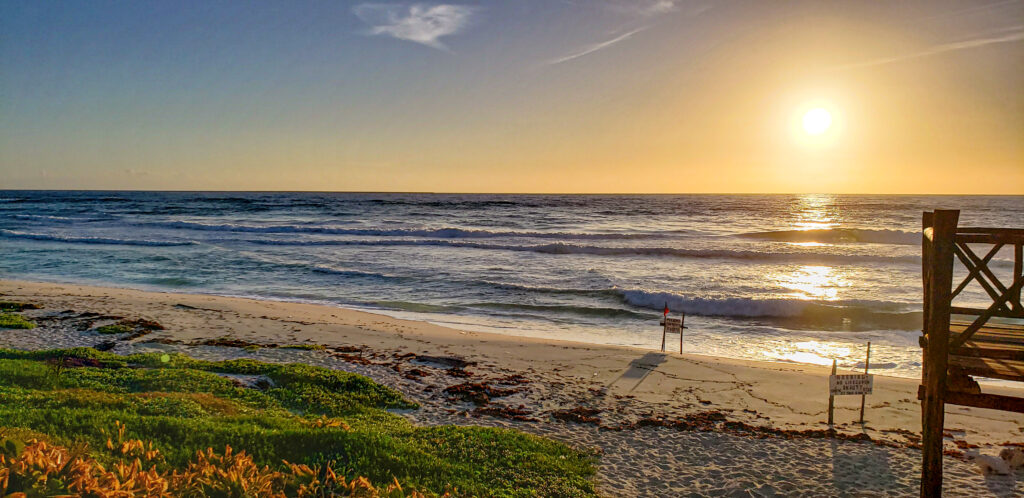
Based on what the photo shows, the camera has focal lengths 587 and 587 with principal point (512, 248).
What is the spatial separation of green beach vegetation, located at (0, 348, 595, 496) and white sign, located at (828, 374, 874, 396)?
13.1 feet

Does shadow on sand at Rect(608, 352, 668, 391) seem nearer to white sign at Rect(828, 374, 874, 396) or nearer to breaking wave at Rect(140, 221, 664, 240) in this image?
white sign at Rect(828, 374, 874, 396)

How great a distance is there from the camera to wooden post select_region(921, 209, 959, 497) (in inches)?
187

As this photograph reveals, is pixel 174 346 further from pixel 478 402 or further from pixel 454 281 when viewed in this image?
pixel 454 281

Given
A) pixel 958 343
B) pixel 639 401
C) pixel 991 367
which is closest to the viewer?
pixel 991 367

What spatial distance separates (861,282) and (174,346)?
26813 mm

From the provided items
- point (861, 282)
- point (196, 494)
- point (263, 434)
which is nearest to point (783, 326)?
point (861, 282)

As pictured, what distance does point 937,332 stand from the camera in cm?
498

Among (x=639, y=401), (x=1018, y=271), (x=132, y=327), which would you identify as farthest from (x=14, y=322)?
(x=1018, y=271)

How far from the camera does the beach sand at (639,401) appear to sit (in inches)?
296

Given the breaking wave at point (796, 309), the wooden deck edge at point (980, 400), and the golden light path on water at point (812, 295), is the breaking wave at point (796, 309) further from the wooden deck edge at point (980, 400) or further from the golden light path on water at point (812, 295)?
the wooden deck edge at point (980, 400)

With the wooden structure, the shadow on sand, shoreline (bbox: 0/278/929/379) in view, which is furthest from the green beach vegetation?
shoreline (bbox: 0/278/929/379)

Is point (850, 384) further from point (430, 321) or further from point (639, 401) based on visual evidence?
point (430, 321)

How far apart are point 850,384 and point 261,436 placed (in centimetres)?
826

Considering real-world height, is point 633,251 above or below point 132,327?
above
